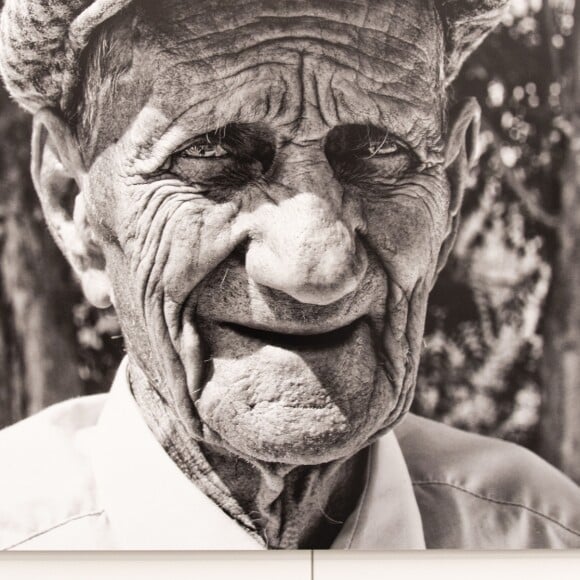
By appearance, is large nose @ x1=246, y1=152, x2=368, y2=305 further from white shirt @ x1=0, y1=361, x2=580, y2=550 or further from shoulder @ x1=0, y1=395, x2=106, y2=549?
shoulder @ x1=0, y1=395, x2=106, y2=549

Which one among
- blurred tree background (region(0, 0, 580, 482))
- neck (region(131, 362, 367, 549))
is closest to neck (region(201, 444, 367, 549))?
neck (region(131, 362, 367, 549))

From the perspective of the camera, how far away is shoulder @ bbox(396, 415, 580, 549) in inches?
69.5

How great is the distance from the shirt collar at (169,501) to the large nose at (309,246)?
0.43 metres

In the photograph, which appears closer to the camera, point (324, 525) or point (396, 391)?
point (396, 391)

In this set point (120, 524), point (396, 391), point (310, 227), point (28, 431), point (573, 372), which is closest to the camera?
point (310, 227)

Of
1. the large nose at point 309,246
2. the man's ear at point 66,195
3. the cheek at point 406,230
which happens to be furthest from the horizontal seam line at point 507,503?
the man's ear at point 66,195

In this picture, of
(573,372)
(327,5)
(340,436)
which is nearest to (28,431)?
(340,436)

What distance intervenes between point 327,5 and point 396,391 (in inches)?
25.1

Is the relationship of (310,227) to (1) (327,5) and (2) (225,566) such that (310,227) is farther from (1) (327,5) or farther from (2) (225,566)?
A: (2) (225,566)

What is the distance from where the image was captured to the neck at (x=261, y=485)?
1532mm

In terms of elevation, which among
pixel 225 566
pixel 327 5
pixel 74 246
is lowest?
pixel 225 566

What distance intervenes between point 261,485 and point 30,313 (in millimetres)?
704

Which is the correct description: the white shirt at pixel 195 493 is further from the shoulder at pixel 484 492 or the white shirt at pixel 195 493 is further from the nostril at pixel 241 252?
the nostril at pixel 241 252

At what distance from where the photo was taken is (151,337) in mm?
1476
